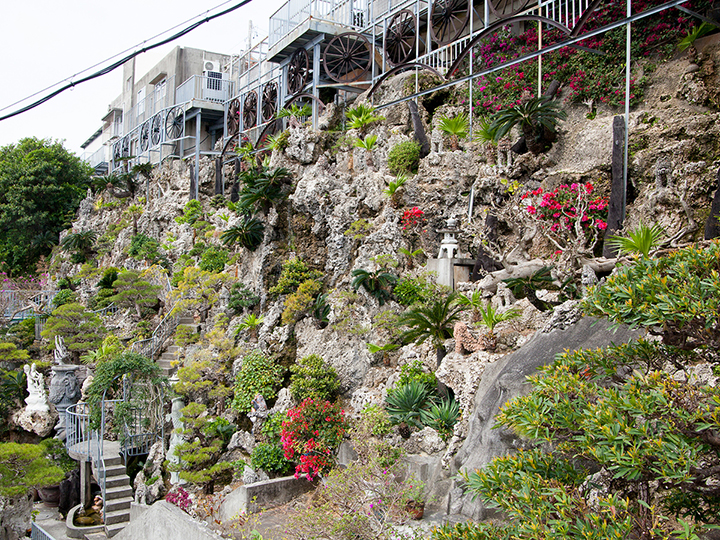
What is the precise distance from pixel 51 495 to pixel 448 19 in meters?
18.2

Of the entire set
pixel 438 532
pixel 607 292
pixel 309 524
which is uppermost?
pixel 607 292

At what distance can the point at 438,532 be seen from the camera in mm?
4281

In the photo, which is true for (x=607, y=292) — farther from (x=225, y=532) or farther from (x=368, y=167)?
(x=368, y=167)

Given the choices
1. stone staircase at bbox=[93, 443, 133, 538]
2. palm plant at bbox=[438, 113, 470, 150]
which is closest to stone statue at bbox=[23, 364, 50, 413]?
stone staircase at bbox=[93, 443, 133, 538]

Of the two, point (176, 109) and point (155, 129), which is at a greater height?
point (176, 109)

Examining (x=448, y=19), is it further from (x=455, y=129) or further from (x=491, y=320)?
(x=491, y=320)

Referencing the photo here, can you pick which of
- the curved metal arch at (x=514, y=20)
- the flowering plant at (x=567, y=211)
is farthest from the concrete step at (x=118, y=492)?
the curved metal arch at (x=514, y=20)

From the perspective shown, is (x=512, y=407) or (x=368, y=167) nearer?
(x=512, y=407)

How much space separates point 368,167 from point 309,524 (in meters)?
9.75

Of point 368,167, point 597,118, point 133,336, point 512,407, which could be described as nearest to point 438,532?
point 512,407

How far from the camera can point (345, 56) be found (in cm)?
1791

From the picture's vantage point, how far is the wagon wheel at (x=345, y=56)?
17875mm

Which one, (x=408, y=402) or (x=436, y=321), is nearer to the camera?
(x=408, y=402)

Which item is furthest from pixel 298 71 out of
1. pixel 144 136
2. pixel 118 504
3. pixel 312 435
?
pixel 144 136
